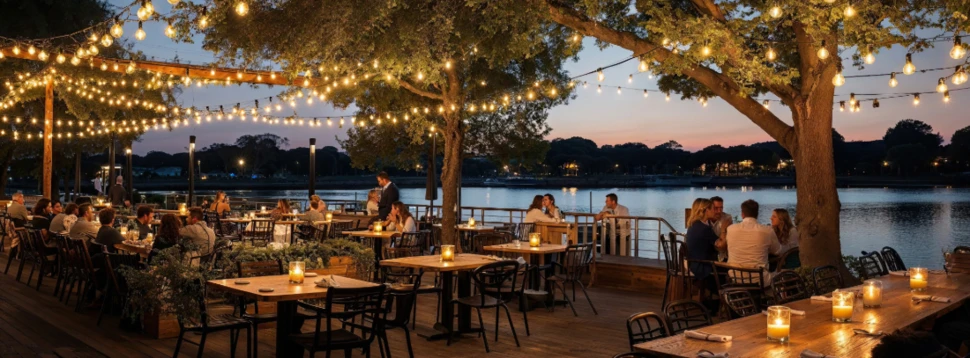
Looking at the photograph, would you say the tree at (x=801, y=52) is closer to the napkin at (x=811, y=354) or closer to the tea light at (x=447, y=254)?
the tea light at (x=447, y=254)

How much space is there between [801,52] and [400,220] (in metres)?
5.71

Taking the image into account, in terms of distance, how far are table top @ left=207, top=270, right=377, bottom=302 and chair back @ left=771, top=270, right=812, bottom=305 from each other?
109 inches

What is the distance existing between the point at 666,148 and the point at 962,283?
236 feet

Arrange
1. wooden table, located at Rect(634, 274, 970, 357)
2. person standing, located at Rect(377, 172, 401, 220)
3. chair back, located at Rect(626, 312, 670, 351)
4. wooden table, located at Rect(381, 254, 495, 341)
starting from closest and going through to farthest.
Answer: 1. wooden table, located at Rect(634, 274, 970, 357)
2. chair back, located at Rect(626, 312, 670, 351)
3. wooden table, located at Rect(381, 254, 495, 341)
4. person standing, located at Rect(377, 172, 401, 220)

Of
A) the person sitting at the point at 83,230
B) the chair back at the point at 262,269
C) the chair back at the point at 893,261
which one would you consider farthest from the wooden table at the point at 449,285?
the chair back at the point at 893,261

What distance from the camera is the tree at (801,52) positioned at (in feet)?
24.3

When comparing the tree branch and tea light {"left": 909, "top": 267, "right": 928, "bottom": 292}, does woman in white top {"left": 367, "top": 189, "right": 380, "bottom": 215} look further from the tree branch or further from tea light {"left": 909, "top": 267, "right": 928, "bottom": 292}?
tea light {"left": 909, "top": 267, "right": 928, "bottom": 292}

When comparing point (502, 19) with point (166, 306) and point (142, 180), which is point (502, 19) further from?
point (142, 180)

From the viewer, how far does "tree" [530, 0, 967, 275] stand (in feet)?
24.3

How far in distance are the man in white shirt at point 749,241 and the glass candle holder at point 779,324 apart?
3.81 meters

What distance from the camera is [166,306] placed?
6.40 meters

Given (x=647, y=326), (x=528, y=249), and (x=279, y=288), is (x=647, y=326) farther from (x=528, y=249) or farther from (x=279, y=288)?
(x=528, y=249)

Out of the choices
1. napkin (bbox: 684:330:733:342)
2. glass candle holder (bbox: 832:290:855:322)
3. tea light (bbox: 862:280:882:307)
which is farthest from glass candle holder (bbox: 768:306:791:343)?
tea light (bbox: 862:280:882:307)

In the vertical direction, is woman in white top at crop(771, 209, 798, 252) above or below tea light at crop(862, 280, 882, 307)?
above
